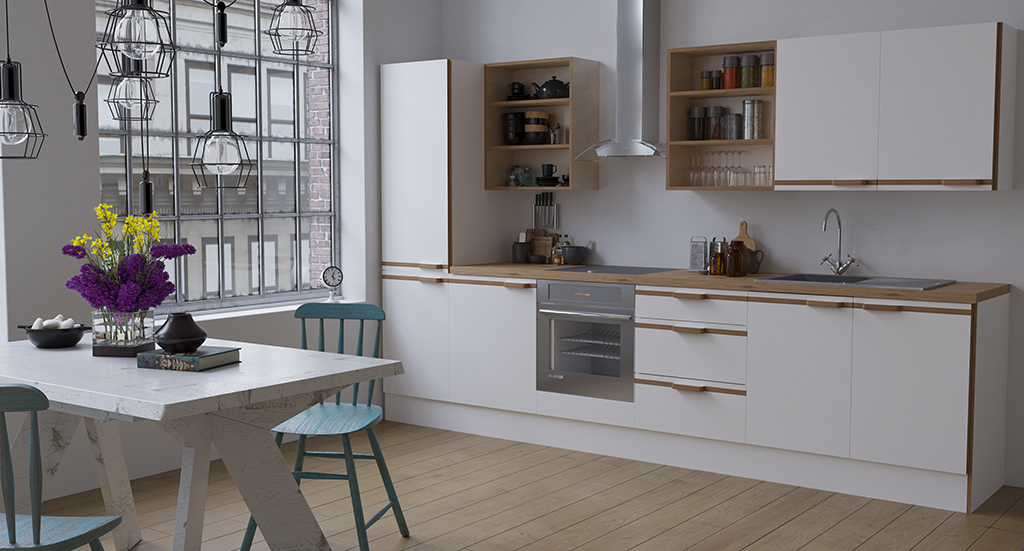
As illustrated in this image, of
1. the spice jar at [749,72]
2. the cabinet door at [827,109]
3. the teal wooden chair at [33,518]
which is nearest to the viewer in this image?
the teal wooden chair at [33,518]

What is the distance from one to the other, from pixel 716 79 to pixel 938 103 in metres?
1.27

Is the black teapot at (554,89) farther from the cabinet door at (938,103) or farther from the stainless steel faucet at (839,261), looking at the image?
the cabinet door at (938,103)

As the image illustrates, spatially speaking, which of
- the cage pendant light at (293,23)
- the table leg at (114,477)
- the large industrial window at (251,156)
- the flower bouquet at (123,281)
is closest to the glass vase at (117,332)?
the flower bouquet at (123,281)

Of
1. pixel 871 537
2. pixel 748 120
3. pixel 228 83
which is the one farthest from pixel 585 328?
pixel 228 83

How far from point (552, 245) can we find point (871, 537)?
2832 mm

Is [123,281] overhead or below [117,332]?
overhead

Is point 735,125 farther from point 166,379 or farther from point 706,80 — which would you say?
point 166,379

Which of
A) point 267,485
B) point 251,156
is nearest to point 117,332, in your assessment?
point 267,485

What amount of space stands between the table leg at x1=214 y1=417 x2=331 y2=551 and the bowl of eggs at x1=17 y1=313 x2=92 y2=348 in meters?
0.97

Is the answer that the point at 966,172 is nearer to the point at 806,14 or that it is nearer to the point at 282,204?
the point at 806,14

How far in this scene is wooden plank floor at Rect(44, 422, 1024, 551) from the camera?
13.1 ft

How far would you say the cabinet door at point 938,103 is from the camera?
439cm

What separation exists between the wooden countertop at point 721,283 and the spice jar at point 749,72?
106 cm

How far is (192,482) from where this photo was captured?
3.00 meters
